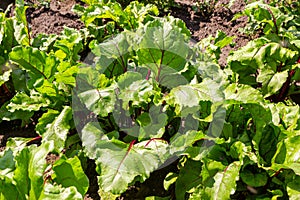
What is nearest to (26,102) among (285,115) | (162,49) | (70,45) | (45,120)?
(45,120)

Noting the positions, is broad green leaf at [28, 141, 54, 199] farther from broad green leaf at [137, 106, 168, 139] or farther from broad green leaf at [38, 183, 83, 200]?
broad green leaf at [137, 106, 168, 139]

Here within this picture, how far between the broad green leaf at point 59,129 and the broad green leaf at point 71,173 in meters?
0.46

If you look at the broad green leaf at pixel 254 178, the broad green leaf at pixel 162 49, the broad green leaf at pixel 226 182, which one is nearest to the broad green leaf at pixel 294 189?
the broad green leaf at pixel 254 178

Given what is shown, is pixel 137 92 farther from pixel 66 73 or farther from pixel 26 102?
pixel 26 102

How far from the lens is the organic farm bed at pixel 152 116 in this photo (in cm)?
256

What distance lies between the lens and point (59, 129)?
2881 millimetres

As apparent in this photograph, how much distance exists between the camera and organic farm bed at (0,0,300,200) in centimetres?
256

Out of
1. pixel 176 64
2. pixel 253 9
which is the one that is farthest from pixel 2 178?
pixel 253 9

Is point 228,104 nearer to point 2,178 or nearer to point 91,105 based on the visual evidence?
point 91,105

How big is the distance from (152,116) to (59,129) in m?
0.69

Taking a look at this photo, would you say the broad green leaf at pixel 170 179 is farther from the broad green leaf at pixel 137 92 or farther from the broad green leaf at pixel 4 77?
the broad green leaf at pixel 4 77

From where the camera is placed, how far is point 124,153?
8.88ft

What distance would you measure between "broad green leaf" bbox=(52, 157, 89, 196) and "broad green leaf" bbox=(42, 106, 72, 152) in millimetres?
462

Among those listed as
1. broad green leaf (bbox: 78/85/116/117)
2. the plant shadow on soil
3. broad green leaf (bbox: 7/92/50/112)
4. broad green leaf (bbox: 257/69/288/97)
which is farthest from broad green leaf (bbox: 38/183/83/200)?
broad green leaf (bbox: 257/69/288/97)
